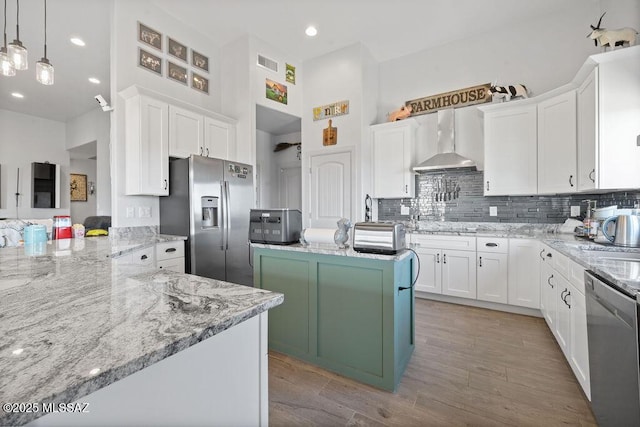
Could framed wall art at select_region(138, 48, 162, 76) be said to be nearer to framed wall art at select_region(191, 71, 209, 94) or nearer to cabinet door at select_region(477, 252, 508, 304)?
framed wall art at select_region(191, 71, 209, 94)

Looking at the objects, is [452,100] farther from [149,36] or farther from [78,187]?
[78,187]

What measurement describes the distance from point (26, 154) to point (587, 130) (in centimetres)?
899

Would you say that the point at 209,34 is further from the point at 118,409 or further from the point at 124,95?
the point at 118,409

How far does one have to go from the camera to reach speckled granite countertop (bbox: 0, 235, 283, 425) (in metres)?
0.47

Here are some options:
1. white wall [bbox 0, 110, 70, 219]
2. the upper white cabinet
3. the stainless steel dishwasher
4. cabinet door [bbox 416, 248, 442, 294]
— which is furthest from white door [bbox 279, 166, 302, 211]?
white wall [bbox 0, 110, 70, 219]

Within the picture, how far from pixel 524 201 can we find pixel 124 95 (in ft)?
15.2

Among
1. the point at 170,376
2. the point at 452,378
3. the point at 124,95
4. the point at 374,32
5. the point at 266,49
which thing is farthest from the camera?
the point at 266,49

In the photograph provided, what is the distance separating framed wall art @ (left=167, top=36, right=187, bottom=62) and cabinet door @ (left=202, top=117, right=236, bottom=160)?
2.87ft

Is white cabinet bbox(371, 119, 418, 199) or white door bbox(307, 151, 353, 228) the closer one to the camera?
white cabinet bbox(371, 119, 418, 199)

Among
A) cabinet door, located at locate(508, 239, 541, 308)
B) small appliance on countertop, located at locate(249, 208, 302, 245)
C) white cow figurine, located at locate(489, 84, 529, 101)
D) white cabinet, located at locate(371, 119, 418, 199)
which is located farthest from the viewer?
white cabinet, located at locate(371, 119, 418, 199)

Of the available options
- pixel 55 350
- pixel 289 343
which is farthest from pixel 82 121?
pixel 55 350

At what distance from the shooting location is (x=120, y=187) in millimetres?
3029

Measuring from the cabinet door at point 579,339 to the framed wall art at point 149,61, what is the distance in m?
4.38

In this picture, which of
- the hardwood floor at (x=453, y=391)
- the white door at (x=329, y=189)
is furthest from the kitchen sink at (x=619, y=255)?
the white door at (x=329, y=189)
